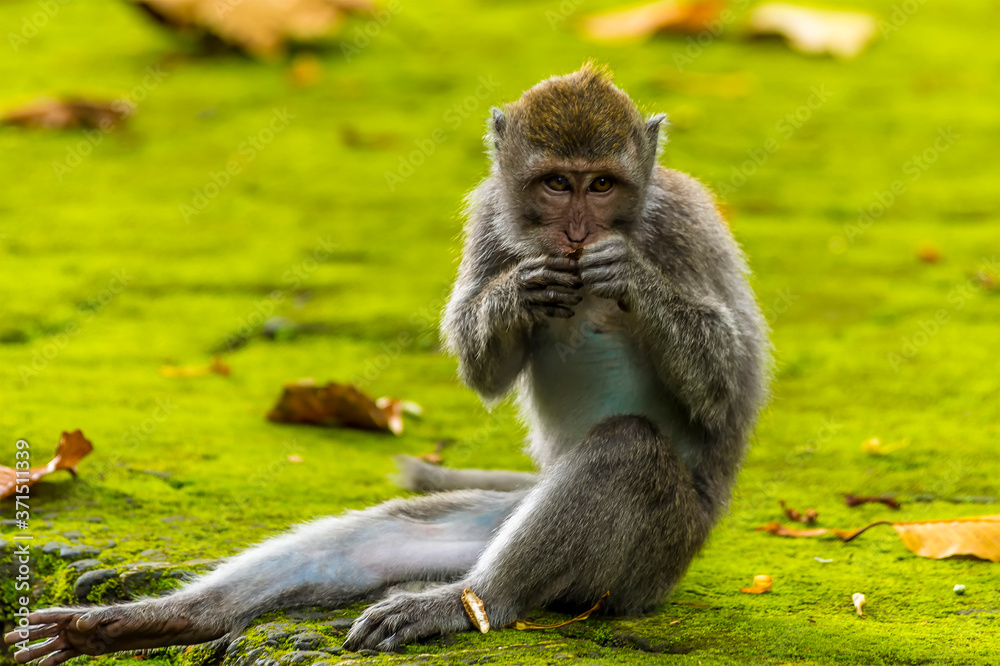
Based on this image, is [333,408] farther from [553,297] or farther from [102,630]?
[553,297]

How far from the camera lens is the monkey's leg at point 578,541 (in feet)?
13.4

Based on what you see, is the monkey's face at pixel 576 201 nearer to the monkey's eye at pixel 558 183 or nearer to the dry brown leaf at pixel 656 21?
the monkey's eye at pixel 558 183

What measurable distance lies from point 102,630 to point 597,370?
2.06m

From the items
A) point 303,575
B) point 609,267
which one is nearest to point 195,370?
point 303,575

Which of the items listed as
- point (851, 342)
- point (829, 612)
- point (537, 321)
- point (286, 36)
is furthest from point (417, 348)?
point (286, 36)

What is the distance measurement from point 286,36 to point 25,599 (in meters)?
8.49

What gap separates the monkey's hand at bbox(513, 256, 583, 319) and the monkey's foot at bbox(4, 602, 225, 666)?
5.44 feet

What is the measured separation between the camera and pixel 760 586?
469cm

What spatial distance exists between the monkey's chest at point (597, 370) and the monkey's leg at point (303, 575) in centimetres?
46

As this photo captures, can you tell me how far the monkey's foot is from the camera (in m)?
4.16

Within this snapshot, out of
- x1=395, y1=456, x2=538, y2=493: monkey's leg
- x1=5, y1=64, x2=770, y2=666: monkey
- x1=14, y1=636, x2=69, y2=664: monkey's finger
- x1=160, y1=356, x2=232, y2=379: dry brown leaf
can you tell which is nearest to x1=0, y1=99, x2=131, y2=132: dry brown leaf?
x1=160, y1=356, x2=232, y2=379: dry brown leaf

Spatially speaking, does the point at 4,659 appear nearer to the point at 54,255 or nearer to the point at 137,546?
the point at 137,546

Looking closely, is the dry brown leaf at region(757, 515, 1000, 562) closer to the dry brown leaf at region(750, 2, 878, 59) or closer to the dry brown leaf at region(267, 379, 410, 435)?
the dry brown leaf at region(267, 379, 410, 435)

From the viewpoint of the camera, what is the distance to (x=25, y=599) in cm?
478
